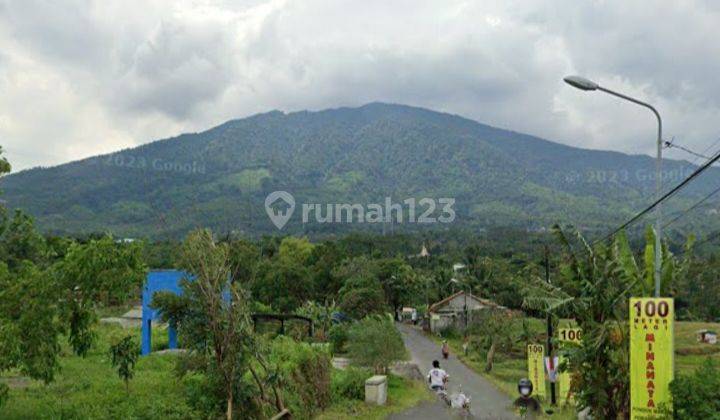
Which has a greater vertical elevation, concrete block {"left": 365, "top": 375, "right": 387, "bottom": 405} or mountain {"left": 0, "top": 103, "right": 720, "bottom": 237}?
mountain {"left": 0, "top": 103, "right": 720, "bottom": 237}

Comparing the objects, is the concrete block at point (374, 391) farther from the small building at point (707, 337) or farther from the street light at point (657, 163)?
the small building at point (707, 337)

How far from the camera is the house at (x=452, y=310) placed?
51.2 meters

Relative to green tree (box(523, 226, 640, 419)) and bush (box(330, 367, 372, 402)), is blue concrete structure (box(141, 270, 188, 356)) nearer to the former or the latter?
bush (box(330, 367, 372, 402))

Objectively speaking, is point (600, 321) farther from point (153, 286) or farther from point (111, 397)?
point (153, 286)

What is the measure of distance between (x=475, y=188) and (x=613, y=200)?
35.5 metres

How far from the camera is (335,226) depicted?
145625mm

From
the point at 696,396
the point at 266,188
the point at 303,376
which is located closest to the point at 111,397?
the point at 303,376

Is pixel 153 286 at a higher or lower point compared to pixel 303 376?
higher

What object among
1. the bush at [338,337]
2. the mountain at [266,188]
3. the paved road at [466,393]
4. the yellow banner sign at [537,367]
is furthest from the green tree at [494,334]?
the mountain at [266,188]

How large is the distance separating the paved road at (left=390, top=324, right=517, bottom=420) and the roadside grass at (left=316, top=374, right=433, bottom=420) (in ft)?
1.54

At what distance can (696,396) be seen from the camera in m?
10.8

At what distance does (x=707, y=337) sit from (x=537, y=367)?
2786 cm

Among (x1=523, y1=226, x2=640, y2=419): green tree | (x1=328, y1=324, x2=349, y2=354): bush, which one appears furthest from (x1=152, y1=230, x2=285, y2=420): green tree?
(x1=328, y1=324, x2=349, y2=354): bush

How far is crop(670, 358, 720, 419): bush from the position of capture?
10.7 metres
